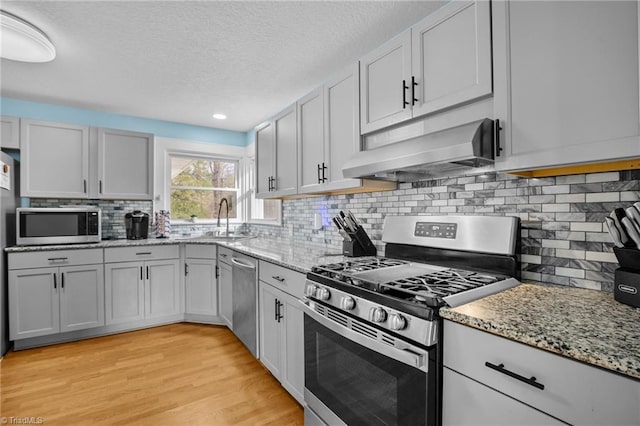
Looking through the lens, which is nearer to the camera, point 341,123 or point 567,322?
point 567,322

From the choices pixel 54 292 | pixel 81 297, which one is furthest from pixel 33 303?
pixel 81 297

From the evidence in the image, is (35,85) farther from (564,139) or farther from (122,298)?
(564,139)

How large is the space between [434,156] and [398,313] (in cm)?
70

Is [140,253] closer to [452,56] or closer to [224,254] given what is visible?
[224,254]

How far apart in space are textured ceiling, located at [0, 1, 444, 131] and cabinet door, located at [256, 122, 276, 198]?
14.3 inches

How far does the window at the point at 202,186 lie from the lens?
4.13m

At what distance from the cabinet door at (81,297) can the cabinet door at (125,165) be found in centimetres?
85

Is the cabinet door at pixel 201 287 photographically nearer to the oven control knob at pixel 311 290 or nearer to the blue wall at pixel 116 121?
the blue wall at pixel 116 121

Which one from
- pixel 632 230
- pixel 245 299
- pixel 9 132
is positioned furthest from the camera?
pixel 9 132

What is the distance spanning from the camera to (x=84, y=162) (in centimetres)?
327

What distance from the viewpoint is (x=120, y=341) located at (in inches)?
117

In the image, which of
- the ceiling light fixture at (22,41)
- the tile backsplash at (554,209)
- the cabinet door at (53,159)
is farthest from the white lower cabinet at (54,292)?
the tile backsplash at (554,209)

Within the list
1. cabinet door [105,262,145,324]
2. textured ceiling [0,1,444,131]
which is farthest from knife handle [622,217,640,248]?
cabinet door [105,262,145,324]

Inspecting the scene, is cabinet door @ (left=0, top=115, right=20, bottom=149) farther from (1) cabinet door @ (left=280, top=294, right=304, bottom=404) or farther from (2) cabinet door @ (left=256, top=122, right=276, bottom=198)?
(1) cabinet door @ (left=280, top=294, right=304, bottom=404)
